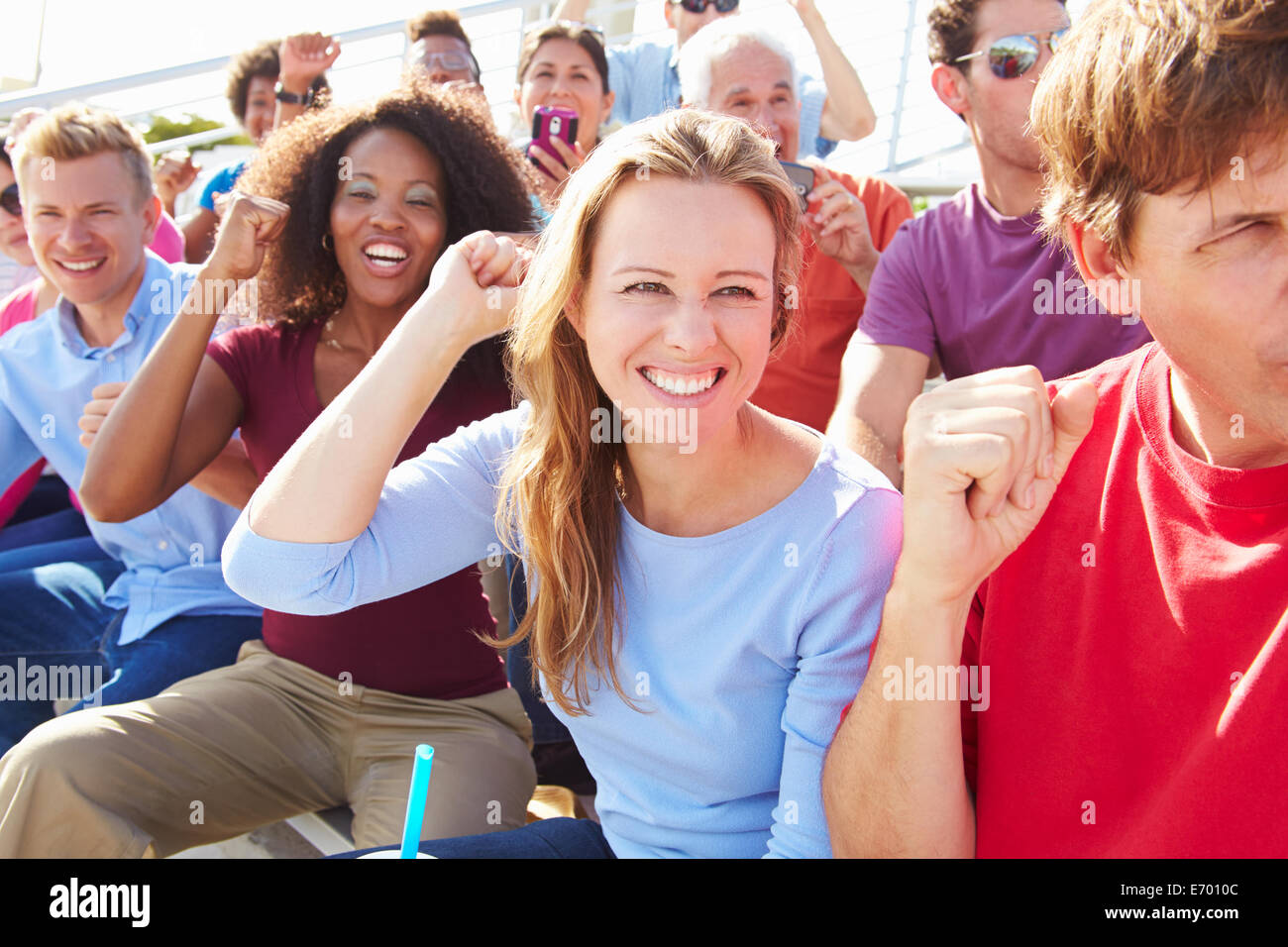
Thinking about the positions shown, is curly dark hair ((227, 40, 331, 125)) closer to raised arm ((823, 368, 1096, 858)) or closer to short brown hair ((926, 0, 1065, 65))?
short brown hair ((926, 0, 1065, 65))

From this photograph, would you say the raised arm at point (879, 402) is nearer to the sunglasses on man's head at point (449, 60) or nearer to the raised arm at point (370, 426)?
the raised arm at point (370, 426)

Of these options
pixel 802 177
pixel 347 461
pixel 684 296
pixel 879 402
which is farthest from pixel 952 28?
pixel 347 461

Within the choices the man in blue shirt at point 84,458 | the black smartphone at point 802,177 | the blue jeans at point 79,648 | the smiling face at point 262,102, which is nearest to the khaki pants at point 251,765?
the blue jeans at point 79,648

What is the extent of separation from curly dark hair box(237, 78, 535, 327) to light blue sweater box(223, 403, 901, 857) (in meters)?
1.12

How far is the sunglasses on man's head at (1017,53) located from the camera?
2461 mm

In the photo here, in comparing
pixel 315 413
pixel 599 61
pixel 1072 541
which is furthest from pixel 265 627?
pixel 599 61

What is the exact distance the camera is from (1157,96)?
977mm

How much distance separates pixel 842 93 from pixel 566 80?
111 centimetres

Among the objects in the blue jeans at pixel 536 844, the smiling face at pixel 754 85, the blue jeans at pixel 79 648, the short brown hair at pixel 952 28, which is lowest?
the blue jeans at pixel 536 844

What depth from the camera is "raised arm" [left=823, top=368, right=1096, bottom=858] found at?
3.49 feet

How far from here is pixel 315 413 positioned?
7.57ft

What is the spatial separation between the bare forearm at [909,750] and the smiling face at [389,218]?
5.34 feet

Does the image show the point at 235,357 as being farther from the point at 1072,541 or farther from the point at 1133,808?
the point at 1133,808
